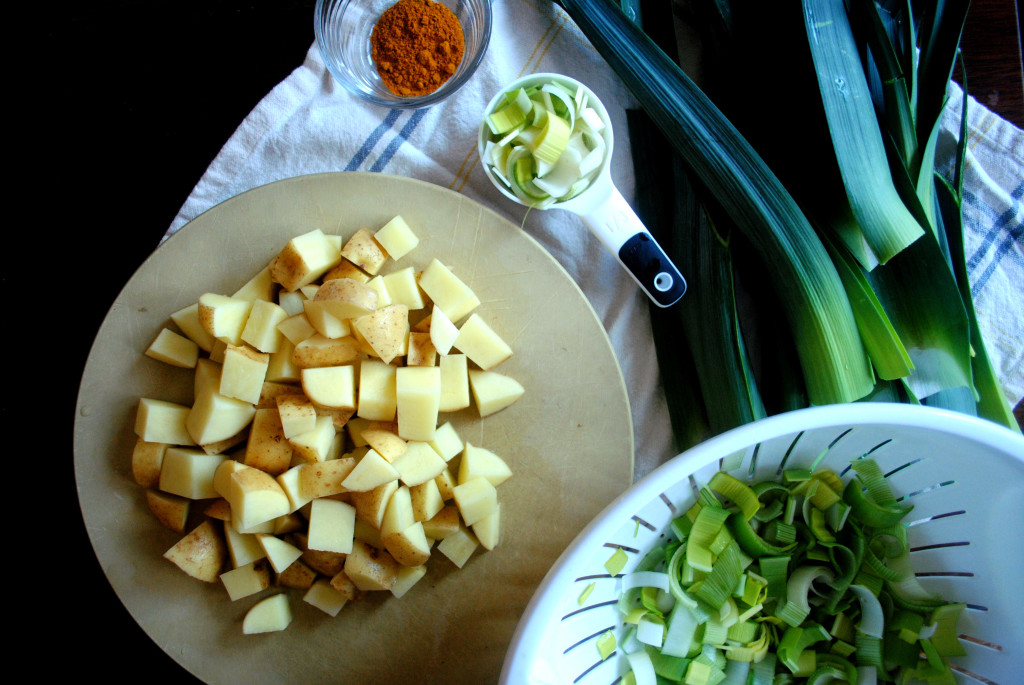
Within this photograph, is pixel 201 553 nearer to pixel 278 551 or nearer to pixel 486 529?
pixel 278 551

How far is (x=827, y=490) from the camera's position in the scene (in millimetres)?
1351

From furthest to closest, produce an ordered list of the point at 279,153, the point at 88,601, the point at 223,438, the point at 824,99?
the point at 88,601
the point at 279,153
the point at 223,438
the point at 824,99

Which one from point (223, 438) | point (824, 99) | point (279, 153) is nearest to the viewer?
point (824, 99)

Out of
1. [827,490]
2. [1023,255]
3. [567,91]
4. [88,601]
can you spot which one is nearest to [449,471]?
[827,490]

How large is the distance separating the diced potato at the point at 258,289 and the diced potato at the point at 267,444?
0.27 meters

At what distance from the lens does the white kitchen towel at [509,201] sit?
5.39ft

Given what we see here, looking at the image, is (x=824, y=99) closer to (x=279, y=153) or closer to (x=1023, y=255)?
(x=1023, y=255)

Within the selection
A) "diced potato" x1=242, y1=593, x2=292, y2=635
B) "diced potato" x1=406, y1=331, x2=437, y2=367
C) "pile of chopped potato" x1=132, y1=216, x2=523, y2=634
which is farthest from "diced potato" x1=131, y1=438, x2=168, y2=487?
"diced potato" x1=406, y1=331, x2=437, y2=367

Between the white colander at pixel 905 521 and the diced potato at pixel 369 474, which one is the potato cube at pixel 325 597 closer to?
the diced potato at pixel 369 474

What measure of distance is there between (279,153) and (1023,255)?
1.99 metres

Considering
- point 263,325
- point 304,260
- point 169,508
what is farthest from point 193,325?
point 169,508

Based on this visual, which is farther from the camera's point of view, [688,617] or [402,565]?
[402,565]

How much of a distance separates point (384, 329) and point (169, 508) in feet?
2.16

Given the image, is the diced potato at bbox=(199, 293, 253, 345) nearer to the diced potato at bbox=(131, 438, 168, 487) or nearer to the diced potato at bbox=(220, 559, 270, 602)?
the diced potato at bbox=(131, 438, 168, 487)
